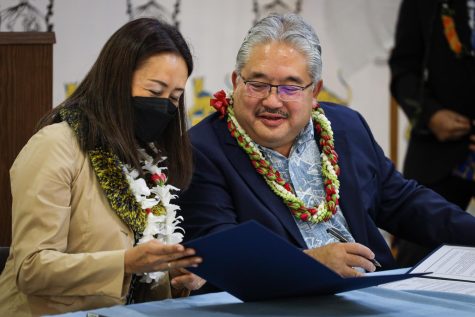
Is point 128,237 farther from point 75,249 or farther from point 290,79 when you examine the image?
point 290,79

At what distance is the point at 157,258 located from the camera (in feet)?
6.27

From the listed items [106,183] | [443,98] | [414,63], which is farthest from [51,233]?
[414,63]

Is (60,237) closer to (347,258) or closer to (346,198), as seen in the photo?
(347,258)

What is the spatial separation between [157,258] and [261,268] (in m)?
0.22

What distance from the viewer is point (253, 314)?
1.93m

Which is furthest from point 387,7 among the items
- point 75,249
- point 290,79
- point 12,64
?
point 75,249

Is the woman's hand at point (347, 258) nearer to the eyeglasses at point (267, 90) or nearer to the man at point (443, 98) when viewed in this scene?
the eyeglasses at point (267, 90)

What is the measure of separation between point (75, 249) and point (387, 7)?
3.90 metres

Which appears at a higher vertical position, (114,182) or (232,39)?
(232,39)

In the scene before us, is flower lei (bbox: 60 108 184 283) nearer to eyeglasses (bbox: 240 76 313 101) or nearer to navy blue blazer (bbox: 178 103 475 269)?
navy blue blazer (bbox: 178 103 475 269)

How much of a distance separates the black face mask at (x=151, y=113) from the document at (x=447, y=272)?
0.75m

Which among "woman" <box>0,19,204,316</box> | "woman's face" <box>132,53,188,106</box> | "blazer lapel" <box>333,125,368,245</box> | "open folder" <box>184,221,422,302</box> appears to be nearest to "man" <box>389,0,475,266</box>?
"blazer lapel" <box>333,125,368,245</box>

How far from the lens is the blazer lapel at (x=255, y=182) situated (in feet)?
9.12

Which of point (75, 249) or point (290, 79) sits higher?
point (290, 79)
